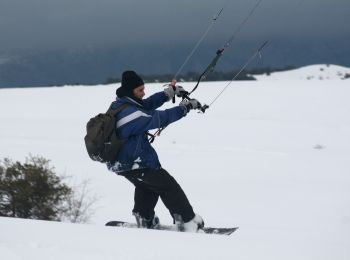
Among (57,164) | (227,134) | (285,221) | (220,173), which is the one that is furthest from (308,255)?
(227,134)

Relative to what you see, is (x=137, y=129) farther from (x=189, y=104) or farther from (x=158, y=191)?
(x=158, y=191)

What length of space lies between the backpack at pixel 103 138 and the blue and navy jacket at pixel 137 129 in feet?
0.21

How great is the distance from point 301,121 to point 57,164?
13066mm

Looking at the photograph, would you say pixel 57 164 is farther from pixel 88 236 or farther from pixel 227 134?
pixel 88 236

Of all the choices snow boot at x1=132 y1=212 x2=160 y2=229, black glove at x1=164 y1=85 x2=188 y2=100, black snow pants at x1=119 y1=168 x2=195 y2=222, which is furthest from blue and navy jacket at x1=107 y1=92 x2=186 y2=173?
snow boot at x1=132 y1=212 x2=160 y2=229

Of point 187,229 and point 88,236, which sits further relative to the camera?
point 187,229

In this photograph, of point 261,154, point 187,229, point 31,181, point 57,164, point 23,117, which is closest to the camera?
point 187,229

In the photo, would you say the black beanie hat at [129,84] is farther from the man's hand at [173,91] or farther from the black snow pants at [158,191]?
the black snow pants at [158,191]

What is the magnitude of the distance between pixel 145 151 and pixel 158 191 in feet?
1.72

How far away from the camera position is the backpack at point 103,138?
5879mm

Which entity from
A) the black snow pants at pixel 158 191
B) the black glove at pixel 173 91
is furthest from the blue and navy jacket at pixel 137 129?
the black glove at pixel 173 91

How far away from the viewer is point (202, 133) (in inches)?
943

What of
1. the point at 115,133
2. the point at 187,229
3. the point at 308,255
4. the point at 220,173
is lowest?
the point at 308,255

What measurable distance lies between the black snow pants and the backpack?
39cm
